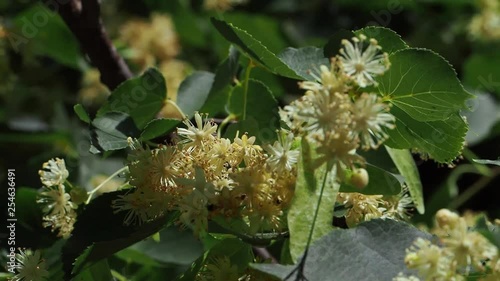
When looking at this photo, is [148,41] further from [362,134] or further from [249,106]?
[362,134]

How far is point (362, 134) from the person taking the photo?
948 millimetres

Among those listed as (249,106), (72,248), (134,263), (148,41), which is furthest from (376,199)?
(148,41)

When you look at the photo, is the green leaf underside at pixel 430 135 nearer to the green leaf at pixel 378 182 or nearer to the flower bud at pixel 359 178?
the green leaf at pixel 378 182

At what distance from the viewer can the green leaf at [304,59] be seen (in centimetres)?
117

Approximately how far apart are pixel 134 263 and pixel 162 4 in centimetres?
150

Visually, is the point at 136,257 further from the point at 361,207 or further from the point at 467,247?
the point at 467,247

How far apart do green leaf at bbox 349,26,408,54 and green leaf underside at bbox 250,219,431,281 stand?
0.92 feet

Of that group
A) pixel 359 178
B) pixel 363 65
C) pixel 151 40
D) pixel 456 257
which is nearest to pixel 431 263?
pixel 456 257

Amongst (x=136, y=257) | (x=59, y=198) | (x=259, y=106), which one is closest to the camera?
(x=59, y=198)

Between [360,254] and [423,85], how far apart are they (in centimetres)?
28

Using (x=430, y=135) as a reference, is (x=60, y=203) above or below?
below

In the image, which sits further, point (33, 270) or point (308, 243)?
point (33, 270)

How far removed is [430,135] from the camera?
1.13 meters

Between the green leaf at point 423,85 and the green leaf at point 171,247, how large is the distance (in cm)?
58
